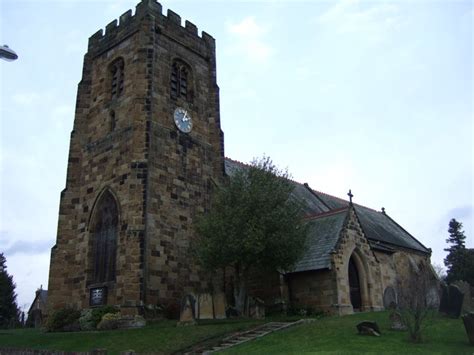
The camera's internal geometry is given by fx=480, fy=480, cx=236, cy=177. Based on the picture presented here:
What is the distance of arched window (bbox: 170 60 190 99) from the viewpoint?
27123 mm

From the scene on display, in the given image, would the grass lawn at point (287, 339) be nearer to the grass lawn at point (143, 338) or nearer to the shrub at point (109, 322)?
the grass lawn at point (143, 338)

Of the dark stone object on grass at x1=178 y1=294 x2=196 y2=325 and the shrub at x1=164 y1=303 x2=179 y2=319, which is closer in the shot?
the dark stone object on grass at x1=178 y1=294 x2=196 y2=325

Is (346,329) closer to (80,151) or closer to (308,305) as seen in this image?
(308,305)

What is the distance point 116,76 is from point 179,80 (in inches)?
141

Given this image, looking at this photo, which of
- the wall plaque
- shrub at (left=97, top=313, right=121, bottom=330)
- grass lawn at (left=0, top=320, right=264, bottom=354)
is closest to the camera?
grass lawn at (left=0, top=320, right=264, bottom=354)

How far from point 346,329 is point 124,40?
775 inches

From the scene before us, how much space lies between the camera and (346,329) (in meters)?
16.6

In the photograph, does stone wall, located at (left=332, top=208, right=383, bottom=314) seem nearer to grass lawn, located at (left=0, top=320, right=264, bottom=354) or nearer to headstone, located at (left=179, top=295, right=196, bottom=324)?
grass lawn, located at (left=0, top=320, right=264, bottom=354)

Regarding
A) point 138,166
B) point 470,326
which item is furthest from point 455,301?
point 138,166

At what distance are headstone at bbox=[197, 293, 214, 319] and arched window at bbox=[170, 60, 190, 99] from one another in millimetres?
11641

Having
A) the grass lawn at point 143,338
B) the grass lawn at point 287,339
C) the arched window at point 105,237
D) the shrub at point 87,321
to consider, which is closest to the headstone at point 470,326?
the grass lawn at point 287,339

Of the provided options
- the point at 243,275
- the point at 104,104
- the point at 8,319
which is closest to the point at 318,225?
the point at 243,275

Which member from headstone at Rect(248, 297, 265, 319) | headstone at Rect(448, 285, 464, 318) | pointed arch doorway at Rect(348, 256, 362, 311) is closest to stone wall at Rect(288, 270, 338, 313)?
pointed arch doorway at Rect(348, 256, 362, 311)

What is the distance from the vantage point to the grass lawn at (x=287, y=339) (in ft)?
44.8
